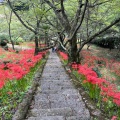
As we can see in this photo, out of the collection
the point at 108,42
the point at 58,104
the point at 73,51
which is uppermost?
the point at 108,42

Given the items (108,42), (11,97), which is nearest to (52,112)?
(11,97)

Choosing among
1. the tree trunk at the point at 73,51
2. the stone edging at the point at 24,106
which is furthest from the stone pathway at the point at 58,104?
the tree trunk at the point at 73,51

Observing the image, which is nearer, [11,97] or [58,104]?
[58,104]

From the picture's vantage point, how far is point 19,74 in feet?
24.1

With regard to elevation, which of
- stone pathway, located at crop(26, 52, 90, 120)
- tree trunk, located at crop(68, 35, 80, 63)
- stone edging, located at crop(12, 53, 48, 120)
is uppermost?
tree trunk, located at crop(68, 35, 80, 63)

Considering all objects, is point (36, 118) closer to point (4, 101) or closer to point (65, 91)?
point (4, 101)

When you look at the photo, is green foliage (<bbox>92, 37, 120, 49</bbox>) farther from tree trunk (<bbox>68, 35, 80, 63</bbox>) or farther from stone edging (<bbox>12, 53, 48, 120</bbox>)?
stone edging (<bbox>12, 53, 48, 120</bbox>)

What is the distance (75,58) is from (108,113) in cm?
794

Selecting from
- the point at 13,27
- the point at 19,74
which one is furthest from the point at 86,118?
the point at 13,27

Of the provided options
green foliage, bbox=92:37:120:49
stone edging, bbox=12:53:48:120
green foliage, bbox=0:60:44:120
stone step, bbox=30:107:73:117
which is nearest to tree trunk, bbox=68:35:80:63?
green foliage, bbox=0:60:44:120

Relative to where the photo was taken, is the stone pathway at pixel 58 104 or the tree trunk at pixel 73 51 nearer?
the stone pathway at pixel 58 104

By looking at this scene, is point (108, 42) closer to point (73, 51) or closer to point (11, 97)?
point (73, 51)

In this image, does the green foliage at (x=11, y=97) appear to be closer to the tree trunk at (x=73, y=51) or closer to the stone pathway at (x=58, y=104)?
the stone pathway at (x=58, y=104)

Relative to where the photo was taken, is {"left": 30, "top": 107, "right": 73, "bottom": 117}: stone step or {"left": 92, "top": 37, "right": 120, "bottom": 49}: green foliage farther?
{"left": 92, "top": 37, "right": 120, "bottom": 49}: green foliage
